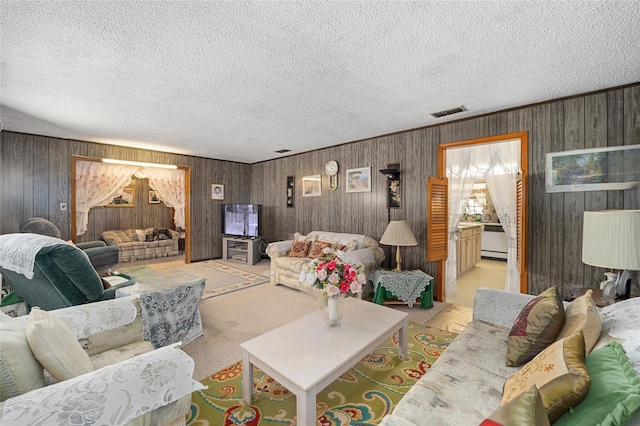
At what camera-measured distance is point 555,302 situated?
147 cm

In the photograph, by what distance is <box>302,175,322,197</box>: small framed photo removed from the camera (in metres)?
5.43

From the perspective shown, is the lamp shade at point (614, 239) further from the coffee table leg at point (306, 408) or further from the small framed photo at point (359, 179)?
the small framed photo at point (359, 179)

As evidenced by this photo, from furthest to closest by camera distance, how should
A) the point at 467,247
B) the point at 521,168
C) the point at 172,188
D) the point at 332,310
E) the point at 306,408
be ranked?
the point at 172,188, the point at 467,247, the point at 521,168, the point at 332,310, the point at 306,408

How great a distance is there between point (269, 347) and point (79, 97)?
321 cm

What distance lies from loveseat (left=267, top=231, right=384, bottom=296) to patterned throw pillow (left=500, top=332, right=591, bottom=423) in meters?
2.62

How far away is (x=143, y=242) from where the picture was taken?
675 centimetres

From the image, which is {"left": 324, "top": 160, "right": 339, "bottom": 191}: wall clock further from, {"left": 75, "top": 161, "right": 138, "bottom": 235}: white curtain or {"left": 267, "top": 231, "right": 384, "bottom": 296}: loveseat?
{"left": 75, "top": 161, "right": 138, "bottom": 235}: white curtain

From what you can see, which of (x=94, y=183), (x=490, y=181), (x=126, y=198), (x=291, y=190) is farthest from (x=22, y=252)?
(x=126, y=198)

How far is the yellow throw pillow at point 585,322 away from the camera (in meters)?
1.21

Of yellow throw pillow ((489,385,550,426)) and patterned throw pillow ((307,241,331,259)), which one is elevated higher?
yellow throw pillow ((489,385,550,426))

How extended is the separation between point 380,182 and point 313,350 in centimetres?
326

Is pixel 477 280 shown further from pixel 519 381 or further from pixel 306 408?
pixel 306 408

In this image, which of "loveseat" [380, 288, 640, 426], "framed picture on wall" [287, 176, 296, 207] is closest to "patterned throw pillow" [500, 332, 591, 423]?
"loveseat" [380, 288, 640, 426]

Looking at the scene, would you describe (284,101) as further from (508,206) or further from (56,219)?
(56,219)
